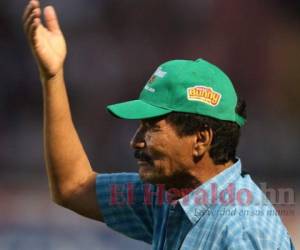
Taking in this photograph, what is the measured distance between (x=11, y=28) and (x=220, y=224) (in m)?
3.62

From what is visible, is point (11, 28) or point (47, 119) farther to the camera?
point (11, 28)

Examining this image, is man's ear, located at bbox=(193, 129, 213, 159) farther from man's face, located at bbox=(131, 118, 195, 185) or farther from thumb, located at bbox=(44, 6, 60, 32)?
thumb, located at bbox=(44, 6, 60, 32)

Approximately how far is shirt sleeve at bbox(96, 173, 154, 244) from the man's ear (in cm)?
27

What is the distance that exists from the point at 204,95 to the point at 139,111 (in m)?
0.19

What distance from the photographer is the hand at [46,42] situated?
2.57 m

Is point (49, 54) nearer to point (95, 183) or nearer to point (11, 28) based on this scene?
point (95, 183)

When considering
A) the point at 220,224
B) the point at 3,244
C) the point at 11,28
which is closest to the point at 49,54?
the point at 220,224

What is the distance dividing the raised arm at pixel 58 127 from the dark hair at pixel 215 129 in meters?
0.39

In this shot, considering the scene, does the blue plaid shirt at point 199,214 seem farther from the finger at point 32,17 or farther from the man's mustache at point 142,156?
the finger at point 32,17

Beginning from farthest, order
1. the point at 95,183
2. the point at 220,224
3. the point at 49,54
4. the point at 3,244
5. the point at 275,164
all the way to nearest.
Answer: the point at 275,164
the point at 3,244
the point at 95,183
the point at 49,54
the point at 220,224

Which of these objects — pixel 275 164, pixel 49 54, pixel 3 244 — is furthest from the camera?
pixel 275 164

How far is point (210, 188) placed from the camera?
8.26 ft

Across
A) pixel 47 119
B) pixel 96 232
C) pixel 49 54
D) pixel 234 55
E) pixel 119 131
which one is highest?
pixel 49 54

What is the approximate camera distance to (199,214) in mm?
2498
